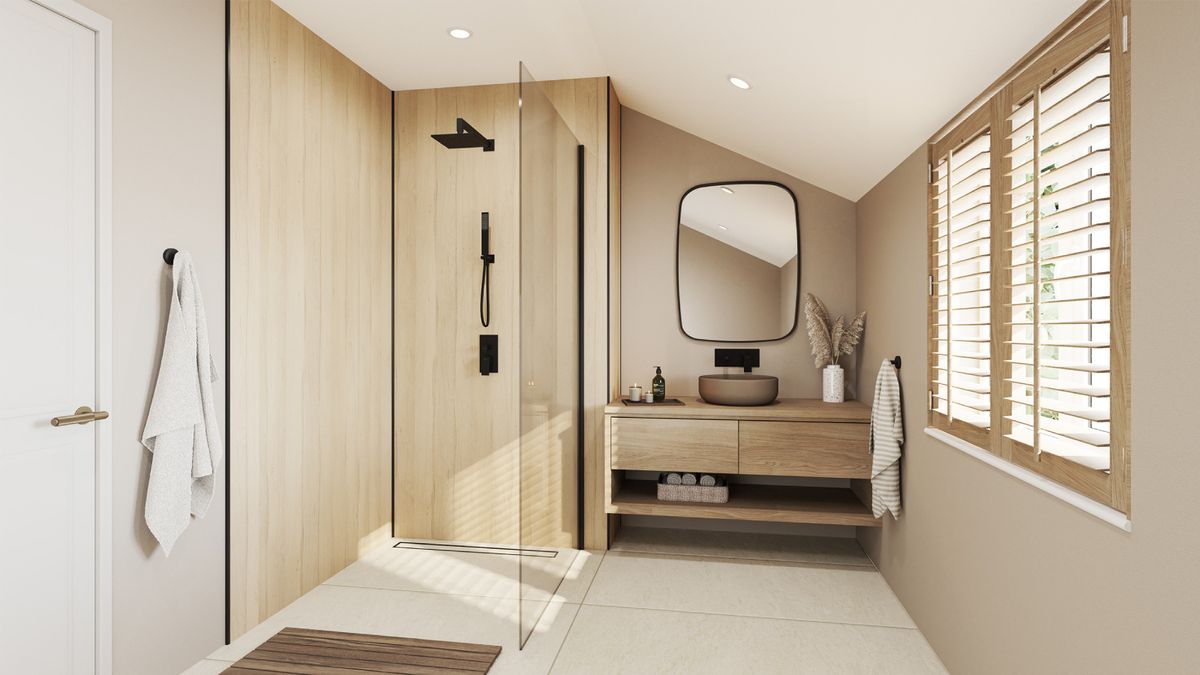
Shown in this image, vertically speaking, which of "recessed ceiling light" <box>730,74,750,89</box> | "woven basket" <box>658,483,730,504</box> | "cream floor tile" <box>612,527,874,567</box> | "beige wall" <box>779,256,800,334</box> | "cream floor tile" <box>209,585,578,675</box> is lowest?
"cream floor tile" <box>209,585,578,675</box>

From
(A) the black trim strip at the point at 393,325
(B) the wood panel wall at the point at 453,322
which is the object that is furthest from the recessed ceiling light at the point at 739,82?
(A) the black trim strip at the point at 393,325

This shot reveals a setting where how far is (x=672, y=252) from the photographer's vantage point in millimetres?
3959

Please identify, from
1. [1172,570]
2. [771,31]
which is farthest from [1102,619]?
[771,31]

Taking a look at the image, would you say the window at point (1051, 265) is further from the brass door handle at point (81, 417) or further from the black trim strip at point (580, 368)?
the brass door handle at point (81, 417)

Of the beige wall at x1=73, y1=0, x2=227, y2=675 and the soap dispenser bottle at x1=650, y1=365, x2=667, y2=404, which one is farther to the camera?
the soap dispenser bottle at x1=650, y1=365, x2=667, y2=404

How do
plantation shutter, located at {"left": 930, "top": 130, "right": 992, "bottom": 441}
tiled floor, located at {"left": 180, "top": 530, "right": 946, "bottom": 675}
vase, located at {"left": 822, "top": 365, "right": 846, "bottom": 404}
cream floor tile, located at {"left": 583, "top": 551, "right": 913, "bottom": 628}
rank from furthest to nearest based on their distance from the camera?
1. vase, located at {"left": 822, "top": 365, "right": 846, "bottom": 404}
2. cream floor tile, located at {"left": 583, "top": 551, "right": 913, "bottom": 628}
3. tiled floor, located at {"left": 180, "top": 530, "right": 946, "bottom": 675}
4. plantation shutter, located at {"left": 930, "top": 130, "right": 992, "bottom": 441}

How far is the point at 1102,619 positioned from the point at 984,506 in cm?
64

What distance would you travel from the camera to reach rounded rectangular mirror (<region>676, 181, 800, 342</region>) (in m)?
3.86

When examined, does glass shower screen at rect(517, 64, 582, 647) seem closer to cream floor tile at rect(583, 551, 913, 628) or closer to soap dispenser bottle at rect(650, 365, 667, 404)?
cream floor tile at rect(583, 551, 913, 628)

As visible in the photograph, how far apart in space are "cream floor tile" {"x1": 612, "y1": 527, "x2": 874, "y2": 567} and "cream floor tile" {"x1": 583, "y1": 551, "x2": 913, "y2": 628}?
0.11 metres

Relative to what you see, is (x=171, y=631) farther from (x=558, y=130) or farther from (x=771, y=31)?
(x=771, y=31)

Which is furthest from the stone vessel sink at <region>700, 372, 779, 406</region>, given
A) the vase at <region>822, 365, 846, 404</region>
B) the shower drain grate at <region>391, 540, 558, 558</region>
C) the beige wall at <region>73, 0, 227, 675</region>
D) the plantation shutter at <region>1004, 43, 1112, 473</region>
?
the beige wall at <region>73, 0, 227, 675</region>

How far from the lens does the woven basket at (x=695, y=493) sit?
3.49 m

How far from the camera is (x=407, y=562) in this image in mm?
3484
